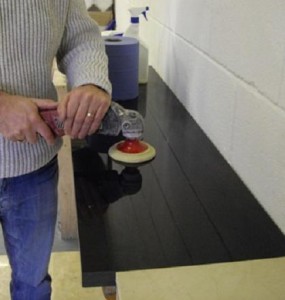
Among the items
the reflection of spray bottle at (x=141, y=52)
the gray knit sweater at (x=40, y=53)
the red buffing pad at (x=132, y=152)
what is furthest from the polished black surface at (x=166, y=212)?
the reflection of spray bottle at (x=141, y=52)

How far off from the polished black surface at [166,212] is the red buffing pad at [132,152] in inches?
0.8

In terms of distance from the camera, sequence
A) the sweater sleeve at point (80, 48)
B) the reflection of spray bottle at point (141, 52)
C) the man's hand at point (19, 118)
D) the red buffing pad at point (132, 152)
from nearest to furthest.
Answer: the man's hand at point (19, 118) < the sweater sleeve at point (80, 48) < the red buffing pad at point (132, 152) < the reflection of spray bottle at point (141, 52)

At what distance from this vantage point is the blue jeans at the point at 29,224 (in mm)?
875

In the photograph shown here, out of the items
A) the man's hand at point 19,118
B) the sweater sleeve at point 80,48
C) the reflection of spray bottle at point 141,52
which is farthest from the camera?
the reflection of spray bottle at point 141,52

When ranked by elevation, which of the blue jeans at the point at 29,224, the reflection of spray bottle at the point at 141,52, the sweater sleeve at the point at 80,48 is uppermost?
the sweater sleeve at the point at 80,48

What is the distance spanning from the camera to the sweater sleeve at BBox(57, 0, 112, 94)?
0.86 m

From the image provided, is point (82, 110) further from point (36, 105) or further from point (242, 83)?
point (242, 83)

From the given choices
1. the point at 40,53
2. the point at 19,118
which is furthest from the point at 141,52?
the point at 19,118

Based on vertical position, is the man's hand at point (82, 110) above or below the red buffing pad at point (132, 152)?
above

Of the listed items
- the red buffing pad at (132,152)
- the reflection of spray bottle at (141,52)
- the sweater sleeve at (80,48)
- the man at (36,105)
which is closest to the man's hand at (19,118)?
the man at (36,105)

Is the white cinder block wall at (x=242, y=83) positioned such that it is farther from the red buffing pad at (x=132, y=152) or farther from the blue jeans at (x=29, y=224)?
the blue jeans at (x=29, y=224)

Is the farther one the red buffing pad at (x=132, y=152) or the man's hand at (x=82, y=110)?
the red buffing pad at (x=132, y=152)

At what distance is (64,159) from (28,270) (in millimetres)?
792

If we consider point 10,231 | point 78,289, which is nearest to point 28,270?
point 10,231
